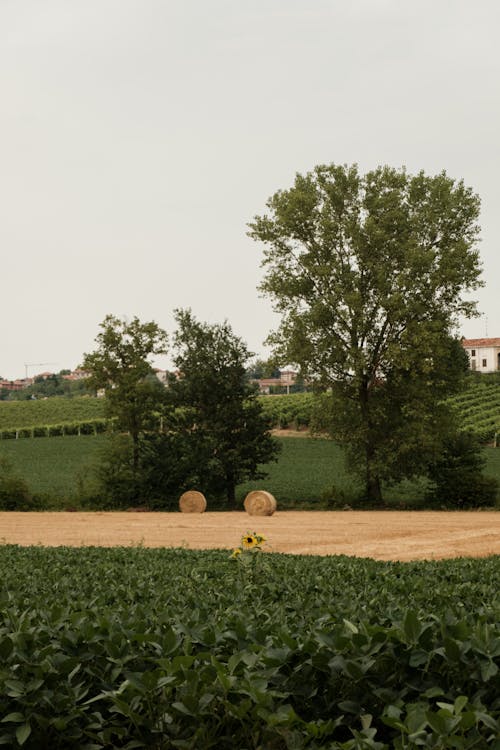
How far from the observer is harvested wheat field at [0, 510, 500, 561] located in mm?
23984

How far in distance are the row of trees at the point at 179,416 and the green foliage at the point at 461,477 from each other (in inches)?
283

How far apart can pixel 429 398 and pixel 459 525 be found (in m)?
8.79

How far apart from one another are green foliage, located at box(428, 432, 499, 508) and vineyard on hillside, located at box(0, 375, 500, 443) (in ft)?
80.4

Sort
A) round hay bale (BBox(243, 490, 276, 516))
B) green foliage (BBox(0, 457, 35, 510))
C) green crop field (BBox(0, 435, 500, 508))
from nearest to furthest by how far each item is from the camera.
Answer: round hay bale (BBox(243, 490, 276, 516)) < green foliage (BBox(0, 457, 35, 510)) < green crop field (BBox(0, 435, 500, 508))

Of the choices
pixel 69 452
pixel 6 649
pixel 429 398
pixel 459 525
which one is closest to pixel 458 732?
pixel 6 649

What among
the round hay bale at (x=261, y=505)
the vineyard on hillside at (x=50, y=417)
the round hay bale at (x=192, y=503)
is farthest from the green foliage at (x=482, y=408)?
the round hay bale at (x=261, y=505)

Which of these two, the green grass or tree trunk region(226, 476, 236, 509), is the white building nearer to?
the green grass

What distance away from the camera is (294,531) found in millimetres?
28594

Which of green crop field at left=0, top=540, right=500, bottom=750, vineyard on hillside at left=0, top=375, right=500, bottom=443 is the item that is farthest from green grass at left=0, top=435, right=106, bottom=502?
green crop field at left=0, top=540, right=500, bottom=750

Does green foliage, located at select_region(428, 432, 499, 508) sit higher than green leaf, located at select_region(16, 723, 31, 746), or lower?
lower

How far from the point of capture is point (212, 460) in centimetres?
3981

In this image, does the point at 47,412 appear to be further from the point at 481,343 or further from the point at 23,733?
the point at 23,733

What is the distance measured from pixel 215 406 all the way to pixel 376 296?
26.7 ft

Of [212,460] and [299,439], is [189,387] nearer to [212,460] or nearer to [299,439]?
[212,460]
